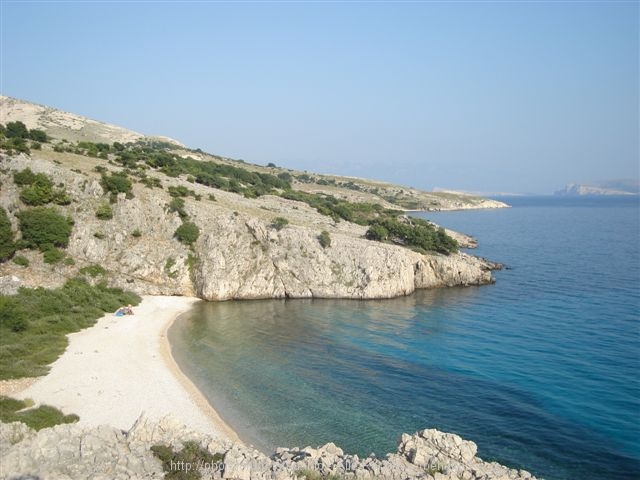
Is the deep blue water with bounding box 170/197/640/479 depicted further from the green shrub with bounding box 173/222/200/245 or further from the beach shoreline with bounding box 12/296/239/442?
the green shrub with bounding box 173/222/200/245

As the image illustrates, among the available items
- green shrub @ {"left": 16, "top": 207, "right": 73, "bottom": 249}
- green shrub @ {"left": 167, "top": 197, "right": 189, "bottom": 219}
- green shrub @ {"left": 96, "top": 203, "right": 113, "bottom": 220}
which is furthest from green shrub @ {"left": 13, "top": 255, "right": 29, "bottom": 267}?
green shrub @ {"left": 167, "top": 197, "right": 189, "bottom": 219}

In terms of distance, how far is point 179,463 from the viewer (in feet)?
55.2

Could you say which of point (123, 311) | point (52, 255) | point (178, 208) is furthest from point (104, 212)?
point (123, 311)

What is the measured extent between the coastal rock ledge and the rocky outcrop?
3610 cm

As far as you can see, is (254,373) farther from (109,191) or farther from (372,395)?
(109,191)

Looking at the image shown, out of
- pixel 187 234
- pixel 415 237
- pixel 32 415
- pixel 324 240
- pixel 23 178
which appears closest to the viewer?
pixel 32 415

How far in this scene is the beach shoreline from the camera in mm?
25000

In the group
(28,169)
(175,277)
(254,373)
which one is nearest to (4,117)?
(28,169)

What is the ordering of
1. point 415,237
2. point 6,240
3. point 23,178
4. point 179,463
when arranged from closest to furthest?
point 179,463, point 6,240, point 23,178, point 415,237

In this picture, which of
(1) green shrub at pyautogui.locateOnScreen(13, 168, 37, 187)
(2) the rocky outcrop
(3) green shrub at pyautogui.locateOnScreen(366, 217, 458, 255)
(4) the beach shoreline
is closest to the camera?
(4) the beach shoreline

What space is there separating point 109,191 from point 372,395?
150ft

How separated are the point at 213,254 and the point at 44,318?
20780 millimetres

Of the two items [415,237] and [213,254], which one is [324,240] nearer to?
[213,254]

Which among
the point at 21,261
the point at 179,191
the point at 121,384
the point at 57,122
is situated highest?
the point at 57,122
